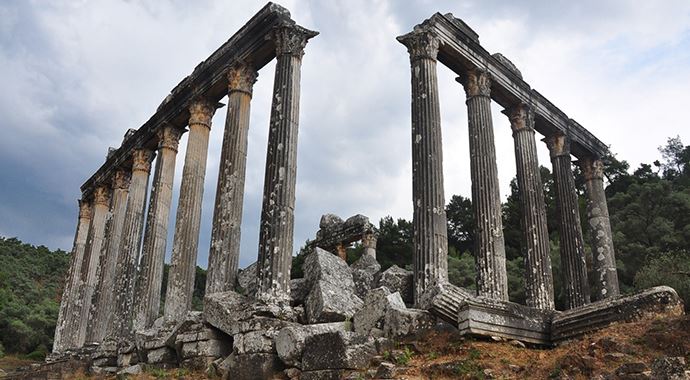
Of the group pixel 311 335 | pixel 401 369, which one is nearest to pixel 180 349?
pixel 311 335

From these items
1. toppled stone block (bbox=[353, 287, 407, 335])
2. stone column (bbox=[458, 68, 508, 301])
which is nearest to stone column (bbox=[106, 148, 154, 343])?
toppled stone block (bbox=[353, 287, 407, 335])

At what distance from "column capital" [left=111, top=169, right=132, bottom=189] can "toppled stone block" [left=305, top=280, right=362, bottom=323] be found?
46.4 feet

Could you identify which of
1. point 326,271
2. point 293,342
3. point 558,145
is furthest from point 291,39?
point 558,145

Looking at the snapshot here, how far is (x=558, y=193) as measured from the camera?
21.8 meters

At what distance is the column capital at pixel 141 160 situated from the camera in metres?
23.6

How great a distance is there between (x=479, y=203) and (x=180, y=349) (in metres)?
9.05

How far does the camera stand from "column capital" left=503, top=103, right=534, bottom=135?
65.8ft

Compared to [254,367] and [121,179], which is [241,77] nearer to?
[121,179]

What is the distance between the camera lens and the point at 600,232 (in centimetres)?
2241

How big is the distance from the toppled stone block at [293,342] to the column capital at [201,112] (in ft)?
36.3

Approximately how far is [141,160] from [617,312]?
19394mm

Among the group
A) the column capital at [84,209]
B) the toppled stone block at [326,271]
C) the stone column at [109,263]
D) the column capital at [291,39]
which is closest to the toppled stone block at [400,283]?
the toppled stone block at [326,271]

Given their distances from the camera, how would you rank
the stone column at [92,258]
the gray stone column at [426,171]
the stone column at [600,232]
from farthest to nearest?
the stone column at [92,258], the stone column at [600,232], the gray stone column at [426,171]

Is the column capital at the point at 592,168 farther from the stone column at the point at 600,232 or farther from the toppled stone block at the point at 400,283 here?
the toppled stone block at the point at 400,283
